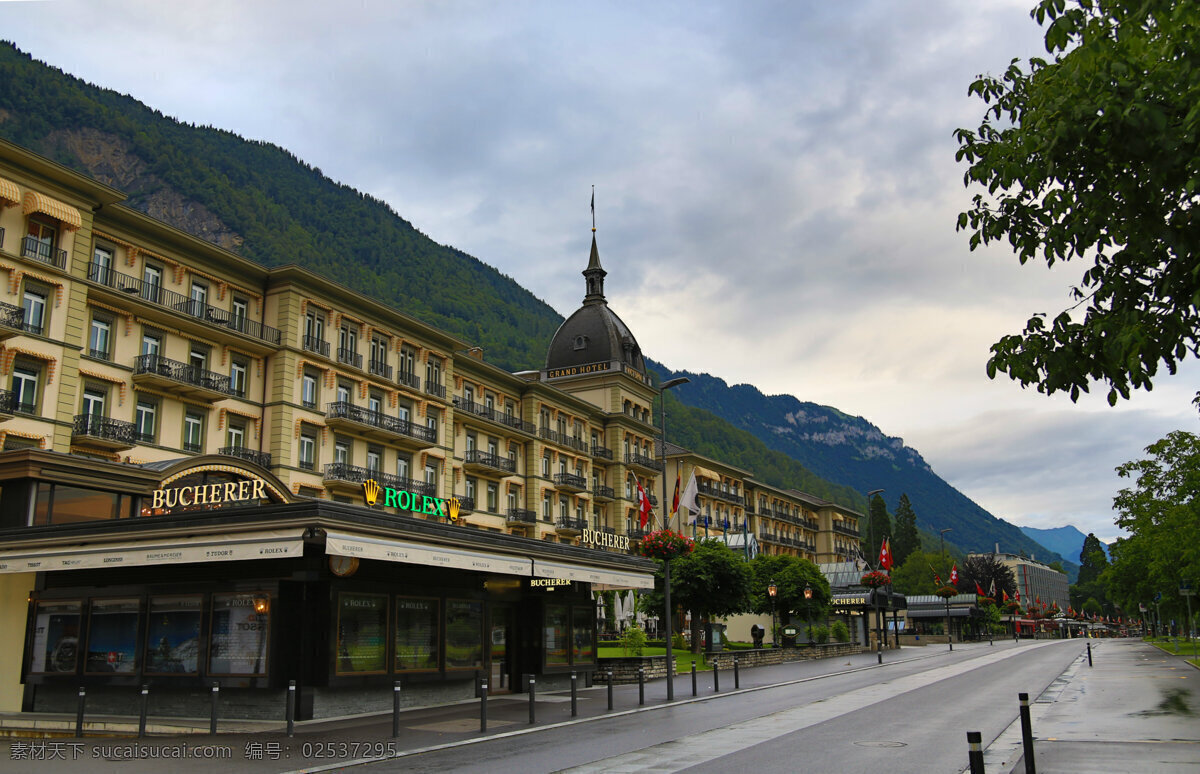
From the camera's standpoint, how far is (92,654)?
791 inches

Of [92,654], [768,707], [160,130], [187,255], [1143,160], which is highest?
[160,130]

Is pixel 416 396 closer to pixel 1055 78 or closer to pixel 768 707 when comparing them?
pixel 768 707

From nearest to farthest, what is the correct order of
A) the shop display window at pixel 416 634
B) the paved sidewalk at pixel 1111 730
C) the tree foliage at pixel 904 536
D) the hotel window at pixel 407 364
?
the paved sidewalk at pixel 1111 730 → the shop display window at pixel 416 634 → the hotel window at pixel 407 364 → the tree foliage at pixel 904 536

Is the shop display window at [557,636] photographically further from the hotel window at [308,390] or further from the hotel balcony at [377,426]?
the hotel window at [308,390]

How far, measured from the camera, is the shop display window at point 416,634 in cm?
2111

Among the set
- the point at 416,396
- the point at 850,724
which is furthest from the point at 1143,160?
the point at 416,396

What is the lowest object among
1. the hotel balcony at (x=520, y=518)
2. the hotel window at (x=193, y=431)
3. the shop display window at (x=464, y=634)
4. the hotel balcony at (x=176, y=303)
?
the shop display window at (x=464, y=634)

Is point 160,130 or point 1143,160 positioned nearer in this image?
point 1143,160

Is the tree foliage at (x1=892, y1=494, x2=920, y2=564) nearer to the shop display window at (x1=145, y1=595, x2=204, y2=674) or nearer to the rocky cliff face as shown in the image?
the rocky cliff face

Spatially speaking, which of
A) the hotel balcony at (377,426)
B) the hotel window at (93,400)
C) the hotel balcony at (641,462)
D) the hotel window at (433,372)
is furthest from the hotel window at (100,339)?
the hotel balcony at (641,462)

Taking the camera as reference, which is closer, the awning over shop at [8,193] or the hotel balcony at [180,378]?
the awning over shop at [8,193]

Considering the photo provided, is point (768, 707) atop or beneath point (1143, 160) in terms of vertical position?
beneath

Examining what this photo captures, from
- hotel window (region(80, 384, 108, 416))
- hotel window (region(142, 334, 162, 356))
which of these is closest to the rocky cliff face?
hotel window (region(142, 334, 162, 356))

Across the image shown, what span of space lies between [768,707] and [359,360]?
1259 inches
